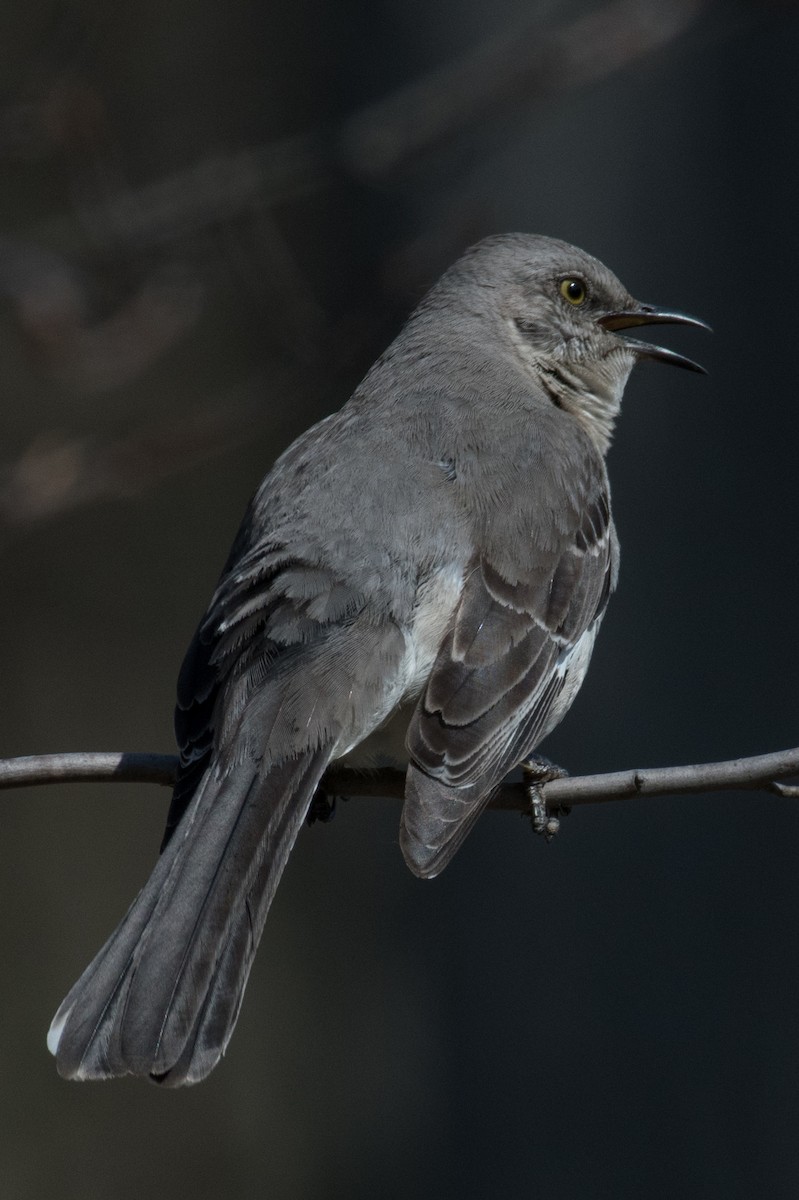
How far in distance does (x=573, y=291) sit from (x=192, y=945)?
254 cm

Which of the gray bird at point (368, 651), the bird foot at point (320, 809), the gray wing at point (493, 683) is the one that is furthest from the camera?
the bird foot at point (320, 809)

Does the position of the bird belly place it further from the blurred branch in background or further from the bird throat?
the blurred branch in background

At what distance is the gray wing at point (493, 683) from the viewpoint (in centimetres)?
345

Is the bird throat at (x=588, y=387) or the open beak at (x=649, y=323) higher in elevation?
the open beak at (x=649, y=323)

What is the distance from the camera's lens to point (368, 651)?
3529 mm

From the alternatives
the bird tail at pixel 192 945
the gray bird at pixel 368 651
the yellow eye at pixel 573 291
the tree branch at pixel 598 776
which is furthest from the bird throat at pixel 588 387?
the bird tail at pixel 192 945

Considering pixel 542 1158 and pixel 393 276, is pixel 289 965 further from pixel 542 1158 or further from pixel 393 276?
pixel 393 276

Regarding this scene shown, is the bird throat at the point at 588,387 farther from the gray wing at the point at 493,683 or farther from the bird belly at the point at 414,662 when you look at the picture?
the bird belly at the point at 414,662

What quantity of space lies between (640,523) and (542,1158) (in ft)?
7.15

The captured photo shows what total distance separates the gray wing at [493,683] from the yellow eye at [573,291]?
859mm

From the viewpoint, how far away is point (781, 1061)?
5.03 metres

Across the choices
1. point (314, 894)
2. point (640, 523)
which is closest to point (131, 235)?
point (640, 523)

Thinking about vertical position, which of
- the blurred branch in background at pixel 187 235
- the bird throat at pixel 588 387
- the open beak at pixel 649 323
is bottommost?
the bird throat at pixel 588 387

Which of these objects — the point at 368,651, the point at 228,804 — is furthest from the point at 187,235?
the point at 228,804
